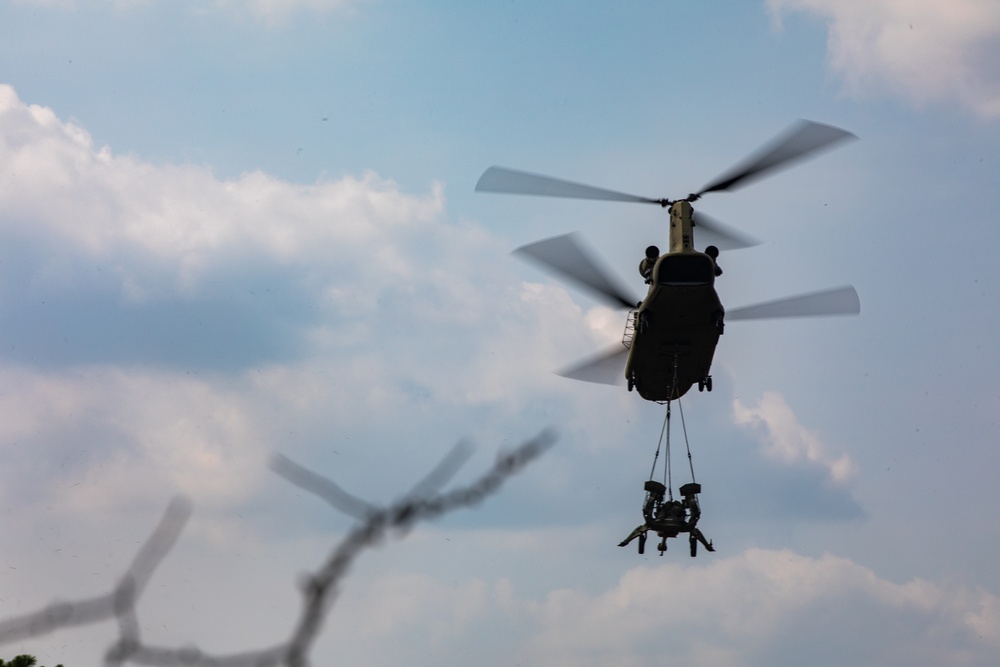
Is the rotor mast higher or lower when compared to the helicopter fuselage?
higher

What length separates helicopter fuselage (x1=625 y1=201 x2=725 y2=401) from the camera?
2805cm

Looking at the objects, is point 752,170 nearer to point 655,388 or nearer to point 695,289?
point 695,289

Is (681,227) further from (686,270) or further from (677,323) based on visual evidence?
(677,323)

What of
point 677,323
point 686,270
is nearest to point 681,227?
point 686,270

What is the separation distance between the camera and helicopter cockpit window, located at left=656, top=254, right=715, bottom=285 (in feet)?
91.6

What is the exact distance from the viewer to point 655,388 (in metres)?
31.8

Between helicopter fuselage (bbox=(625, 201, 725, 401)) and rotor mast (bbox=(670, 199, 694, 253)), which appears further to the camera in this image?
rotor mast (bbox=(670, 199, 694, 253))

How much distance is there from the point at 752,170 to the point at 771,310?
14.0 feet

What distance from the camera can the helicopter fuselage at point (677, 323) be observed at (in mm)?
28047

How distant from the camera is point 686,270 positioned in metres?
28.0

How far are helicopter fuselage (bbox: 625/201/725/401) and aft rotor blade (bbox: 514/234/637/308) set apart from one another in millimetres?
997

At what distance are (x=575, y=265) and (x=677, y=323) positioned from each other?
4024mm

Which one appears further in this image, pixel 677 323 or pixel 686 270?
pixel 677 323

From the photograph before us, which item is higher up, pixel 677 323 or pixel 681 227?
pixel 681 227
